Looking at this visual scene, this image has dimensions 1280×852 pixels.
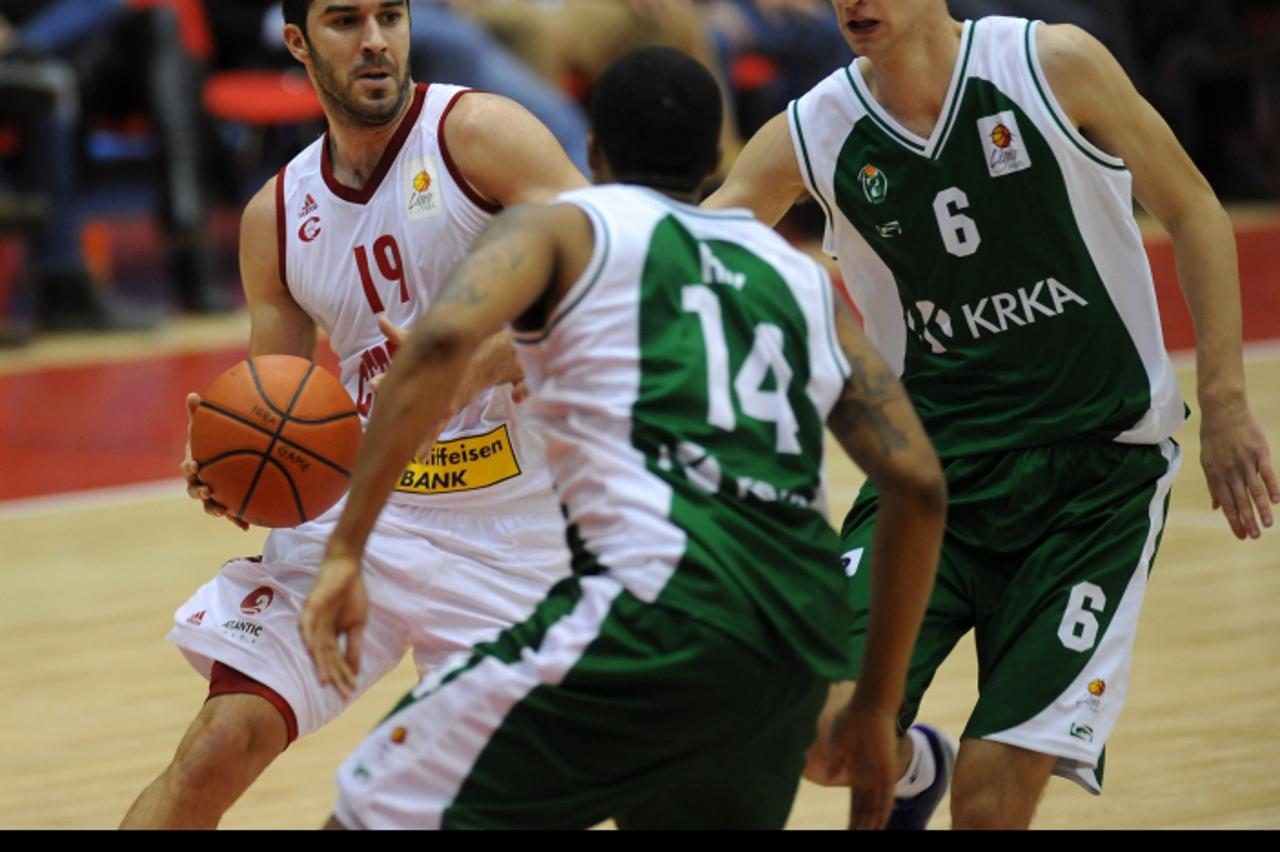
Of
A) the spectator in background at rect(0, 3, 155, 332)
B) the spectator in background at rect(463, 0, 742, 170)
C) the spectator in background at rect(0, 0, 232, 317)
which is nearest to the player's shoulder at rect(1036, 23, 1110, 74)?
the spectator in background at rect(0, 3, 155, 332)

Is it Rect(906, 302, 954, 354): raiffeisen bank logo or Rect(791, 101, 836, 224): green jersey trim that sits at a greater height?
Rect(791, 101, 836, 224): green jersey trim

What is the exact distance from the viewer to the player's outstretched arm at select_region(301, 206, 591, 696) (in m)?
2.81

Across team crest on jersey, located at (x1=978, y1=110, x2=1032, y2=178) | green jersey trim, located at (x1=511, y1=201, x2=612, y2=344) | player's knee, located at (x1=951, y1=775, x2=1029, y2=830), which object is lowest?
player's knee, located at (x1=951, y1=775, x2=1029, y2=830)

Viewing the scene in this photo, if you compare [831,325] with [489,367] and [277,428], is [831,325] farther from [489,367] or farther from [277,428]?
[277,428]

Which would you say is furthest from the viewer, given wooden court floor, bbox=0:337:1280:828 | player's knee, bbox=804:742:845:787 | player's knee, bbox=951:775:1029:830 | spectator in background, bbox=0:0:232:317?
spectator in background, bbox=0:0:232:317

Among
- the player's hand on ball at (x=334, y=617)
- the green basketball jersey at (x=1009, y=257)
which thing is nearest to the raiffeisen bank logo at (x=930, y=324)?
the green basketball jersey at (x=1009, y=257)

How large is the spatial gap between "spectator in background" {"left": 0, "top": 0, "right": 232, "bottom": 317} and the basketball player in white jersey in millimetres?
7895

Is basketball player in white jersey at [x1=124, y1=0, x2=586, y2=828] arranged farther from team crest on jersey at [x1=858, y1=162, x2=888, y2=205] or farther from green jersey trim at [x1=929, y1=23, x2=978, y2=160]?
→ green jersey trim at [x1=929, y1=23, x2=978, y2=160]

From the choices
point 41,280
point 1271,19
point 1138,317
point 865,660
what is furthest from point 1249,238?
point 865,660

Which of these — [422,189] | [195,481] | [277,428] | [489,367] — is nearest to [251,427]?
[277,428]

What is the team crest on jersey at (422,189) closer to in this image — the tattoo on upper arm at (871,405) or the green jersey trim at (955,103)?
the green jersey trim at (955,103)

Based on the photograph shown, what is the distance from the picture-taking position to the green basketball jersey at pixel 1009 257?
3938 mm

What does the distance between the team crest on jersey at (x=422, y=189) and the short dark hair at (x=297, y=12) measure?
0.44 metres

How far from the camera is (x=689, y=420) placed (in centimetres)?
290
